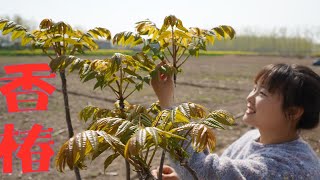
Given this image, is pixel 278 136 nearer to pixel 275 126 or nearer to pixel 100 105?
pixel 275 126

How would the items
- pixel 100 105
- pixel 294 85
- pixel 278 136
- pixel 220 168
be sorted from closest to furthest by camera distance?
pixel 220 168 → pixel 294 85 → pixel 278 136 → pixel 100 105

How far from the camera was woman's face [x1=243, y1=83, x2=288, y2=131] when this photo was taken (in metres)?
2.05

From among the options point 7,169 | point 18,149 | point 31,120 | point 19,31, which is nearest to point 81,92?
point 31,120

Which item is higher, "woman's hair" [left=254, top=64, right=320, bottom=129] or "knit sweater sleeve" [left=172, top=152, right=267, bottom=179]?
"woman's hair" [left=254, top=64, right=320, bottom=129]

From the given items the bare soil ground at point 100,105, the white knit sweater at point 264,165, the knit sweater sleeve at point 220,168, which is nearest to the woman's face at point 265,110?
the white knit sweater at point 264,165

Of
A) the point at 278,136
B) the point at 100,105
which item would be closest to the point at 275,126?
the point at 278,136

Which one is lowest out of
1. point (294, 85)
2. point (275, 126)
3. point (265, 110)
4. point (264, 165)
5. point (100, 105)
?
point (100, 105)

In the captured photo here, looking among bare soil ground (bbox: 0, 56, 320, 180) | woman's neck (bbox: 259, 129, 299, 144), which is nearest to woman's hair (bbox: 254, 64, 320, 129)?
woman's neck (bbox: 259, 129, 299, 144)

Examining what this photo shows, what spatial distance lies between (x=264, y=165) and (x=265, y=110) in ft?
1.02

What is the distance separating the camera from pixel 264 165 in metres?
1.96

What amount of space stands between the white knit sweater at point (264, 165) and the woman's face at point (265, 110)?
129 mm

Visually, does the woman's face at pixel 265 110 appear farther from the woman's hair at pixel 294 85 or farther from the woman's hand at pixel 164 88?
the woman's hand at pixel 164 88

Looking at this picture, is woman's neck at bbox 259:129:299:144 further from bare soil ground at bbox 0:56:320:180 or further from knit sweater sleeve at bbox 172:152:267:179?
bare soil ground at bbox 0:56:320:180

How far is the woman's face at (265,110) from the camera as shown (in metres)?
2.05
